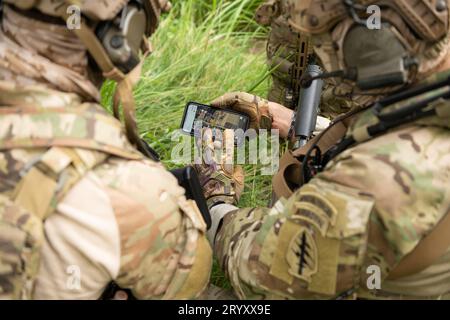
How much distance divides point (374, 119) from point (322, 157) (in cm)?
36

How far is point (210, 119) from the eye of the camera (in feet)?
9.87

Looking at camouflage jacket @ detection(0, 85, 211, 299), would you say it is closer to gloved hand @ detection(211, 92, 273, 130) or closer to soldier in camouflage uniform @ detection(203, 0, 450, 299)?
soldier in camouflage uniform @ detection(203, 0, 450, 299)

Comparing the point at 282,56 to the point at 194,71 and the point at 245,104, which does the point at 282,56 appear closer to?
the point at 194,71

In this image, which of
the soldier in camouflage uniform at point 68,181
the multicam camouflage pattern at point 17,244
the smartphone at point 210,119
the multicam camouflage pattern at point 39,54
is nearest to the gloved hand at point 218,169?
the smartphone at point 210,119

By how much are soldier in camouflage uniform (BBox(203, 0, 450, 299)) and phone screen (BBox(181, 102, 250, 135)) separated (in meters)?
1.08

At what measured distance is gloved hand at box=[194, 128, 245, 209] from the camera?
294 cm

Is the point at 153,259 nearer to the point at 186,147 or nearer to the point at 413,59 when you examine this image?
the point at 413,59

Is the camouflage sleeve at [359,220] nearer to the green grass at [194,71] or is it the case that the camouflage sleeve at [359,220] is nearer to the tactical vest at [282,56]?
the green grass at [194,71]

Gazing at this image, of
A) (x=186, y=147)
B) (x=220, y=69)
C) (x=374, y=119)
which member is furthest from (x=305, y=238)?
(x=220, y=69)

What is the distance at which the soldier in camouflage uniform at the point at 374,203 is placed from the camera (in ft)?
5.62

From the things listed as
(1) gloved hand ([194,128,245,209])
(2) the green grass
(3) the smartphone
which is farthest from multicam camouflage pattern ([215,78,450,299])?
(2) the green grass

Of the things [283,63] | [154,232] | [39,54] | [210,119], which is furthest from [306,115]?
[39,54]

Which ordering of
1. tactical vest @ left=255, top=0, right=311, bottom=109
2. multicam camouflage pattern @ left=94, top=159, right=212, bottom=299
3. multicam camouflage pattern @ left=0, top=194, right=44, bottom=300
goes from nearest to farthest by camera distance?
multicam camouflage pattern @ left=0, top=194, right=44, bottom=300
multicam camouflage pattern @ left=94, top=159, right=212, bottom=299
tactical vest @ left=255, top=0, right=311, bottom=109

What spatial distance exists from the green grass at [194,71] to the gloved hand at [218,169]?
32 centimetres
